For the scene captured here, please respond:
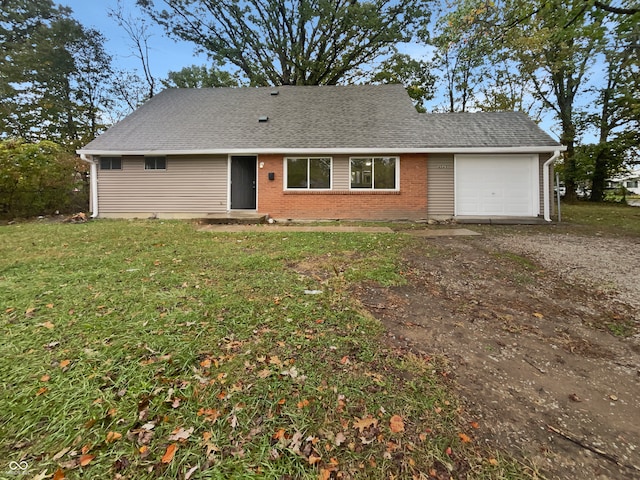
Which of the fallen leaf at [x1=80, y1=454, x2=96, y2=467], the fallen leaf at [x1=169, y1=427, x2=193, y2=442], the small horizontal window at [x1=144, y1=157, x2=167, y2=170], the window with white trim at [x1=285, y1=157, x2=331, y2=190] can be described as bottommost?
the fallen leaf at [x1=80, y1=454, x2=96, y2=467]

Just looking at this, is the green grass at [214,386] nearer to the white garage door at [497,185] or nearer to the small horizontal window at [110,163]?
the white garage door at [497,185]

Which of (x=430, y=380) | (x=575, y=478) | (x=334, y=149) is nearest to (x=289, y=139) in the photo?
(x=334, y=149)

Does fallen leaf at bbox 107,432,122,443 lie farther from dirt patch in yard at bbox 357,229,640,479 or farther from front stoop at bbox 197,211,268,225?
front stoop at bbox 197,211,268,225

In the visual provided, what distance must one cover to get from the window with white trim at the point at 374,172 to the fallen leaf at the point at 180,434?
9924 mm

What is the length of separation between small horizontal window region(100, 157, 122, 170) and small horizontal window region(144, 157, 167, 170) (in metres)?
1.02

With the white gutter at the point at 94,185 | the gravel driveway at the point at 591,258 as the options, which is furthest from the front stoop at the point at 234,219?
the gravel driveway at the point at 591,258

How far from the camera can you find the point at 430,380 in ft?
7.68

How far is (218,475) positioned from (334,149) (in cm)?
1009

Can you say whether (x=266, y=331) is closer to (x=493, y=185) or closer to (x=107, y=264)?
(x=107, y=264)

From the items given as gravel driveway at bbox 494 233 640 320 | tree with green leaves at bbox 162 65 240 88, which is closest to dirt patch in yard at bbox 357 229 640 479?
gravel driveway at bbox 494 233 640 320

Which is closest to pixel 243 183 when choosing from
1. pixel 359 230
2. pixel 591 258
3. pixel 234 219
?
pixel 234 219

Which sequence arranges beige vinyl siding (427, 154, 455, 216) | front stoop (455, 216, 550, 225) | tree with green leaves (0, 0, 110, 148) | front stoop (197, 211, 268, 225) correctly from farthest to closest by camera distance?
1. tree with green leaves (0, 0, 110, 148)
2. beige vinyl siding (427, 154, 455, 216)
3. front stoop (197, 211, 268, 225)
4. front stoop (455, 216, 550, 225)

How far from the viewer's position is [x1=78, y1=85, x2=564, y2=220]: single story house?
1082 centimetres

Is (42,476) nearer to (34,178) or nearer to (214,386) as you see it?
(214,386)
